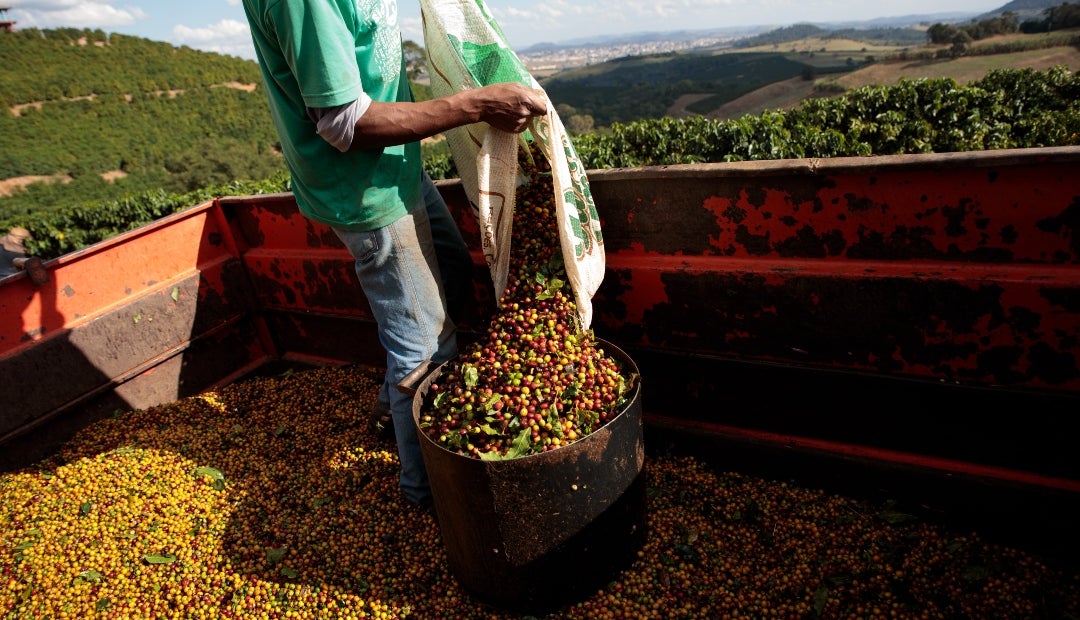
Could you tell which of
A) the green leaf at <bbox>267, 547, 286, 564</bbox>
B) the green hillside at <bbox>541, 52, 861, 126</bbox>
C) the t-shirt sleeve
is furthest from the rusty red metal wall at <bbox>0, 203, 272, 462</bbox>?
the green hillside at <bbox>541, 52, 861, 126</bbox>

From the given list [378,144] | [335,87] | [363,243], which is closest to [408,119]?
[378,144]

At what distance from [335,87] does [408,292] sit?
84 centimetres

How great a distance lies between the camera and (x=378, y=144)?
2.12 m

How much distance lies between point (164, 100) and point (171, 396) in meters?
78.5

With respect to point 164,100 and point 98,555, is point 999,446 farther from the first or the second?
point 164,100

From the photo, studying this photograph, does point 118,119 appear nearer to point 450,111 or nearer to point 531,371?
point 450,111

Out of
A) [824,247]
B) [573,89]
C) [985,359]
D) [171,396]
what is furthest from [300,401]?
[573,89]

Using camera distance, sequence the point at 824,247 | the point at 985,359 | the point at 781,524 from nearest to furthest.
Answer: the point at 985,359 < the point at 824,247 < the point at 781,524

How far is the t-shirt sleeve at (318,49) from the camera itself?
6.11 feet

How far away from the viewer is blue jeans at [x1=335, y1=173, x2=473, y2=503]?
242 cm

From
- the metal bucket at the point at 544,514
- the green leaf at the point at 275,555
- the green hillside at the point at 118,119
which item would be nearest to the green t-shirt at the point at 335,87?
the metal bucket at the point at 544,514

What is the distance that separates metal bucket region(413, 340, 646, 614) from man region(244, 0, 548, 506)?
15.8 inches

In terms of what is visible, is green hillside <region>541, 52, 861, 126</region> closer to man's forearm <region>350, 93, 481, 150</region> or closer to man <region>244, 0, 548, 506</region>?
man <region>244, 0, 548, 506</region>

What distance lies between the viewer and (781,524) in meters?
2.51
